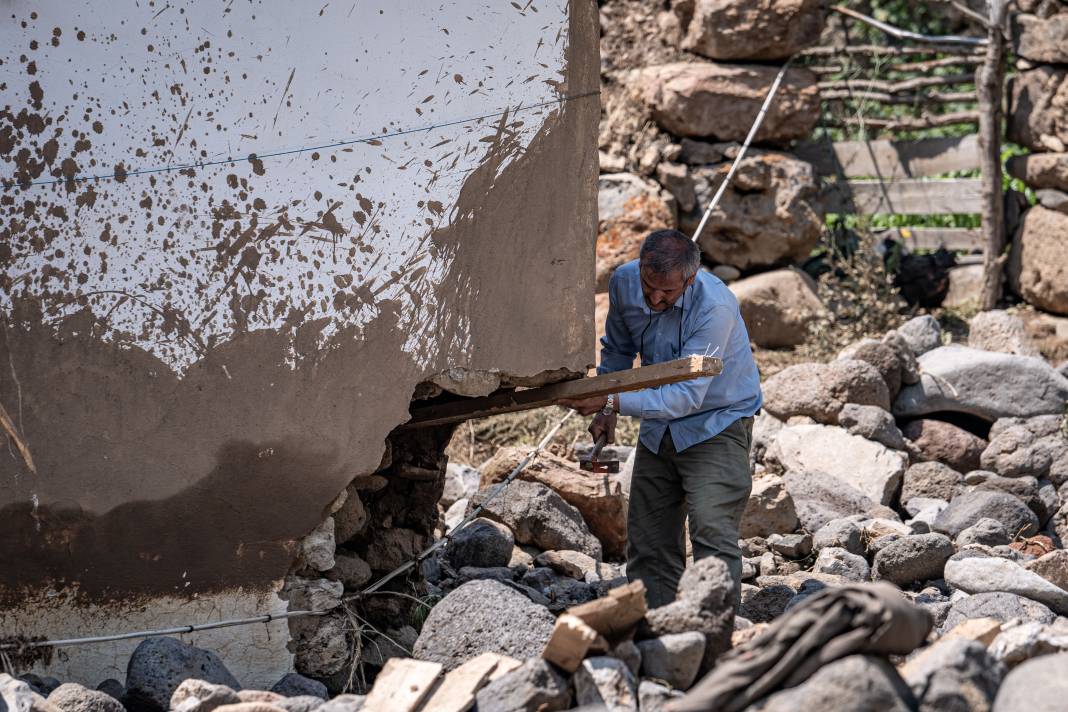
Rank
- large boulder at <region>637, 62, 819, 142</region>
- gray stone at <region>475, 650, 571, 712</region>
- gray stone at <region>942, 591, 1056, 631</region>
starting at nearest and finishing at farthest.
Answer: gray stone at <region>475, 650, 571, 712</region> < gray stone at <region>942, 591, 1056, 631</region> < large boulder at <region>637, 62, 819, 142</region>

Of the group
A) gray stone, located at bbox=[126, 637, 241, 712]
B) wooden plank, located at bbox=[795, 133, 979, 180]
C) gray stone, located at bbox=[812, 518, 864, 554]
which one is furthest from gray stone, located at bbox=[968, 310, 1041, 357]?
gray stone, located at bbox=[126, 637, 241, 712]

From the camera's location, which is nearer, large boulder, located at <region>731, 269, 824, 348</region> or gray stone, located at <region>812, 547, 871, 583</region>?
gray stone, located at <region>812, 547, 871, 583</region>

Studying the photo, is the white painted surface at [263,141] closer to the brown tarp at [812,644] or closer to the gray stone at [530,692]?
the gray stone at [530,692]

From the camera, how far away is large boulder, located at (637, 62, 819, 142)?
28.1 ft

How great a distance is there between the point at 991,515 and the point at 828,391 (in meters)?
1.54

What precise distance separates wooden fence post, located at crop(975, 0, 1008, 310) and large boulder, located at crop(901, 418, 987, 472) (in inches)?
73.1

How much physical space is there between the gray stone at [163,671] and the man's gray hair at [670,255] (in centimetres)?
195

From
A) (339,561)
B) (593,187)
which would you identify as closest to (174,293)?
(339,561)

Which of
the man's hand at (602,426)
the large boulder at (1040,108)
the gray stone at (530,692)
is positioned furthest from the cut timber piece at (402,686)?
the large boulder at (1040,108)

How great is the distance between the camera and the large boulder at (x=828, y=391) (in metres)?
7.14

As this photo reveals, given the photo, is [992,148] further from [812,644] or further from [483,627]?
[812,644]

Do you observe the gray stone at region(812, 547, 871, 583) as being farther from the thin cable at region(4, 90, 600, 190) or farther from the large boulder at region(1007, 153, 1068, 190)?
the large boulder at region(1007, 153, 1068, 190)

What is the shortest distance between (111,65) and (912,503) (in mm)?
4644

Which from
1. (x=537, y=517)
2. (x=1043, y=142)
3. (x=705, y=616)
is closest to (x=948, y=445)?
(x=1043, y=142)
